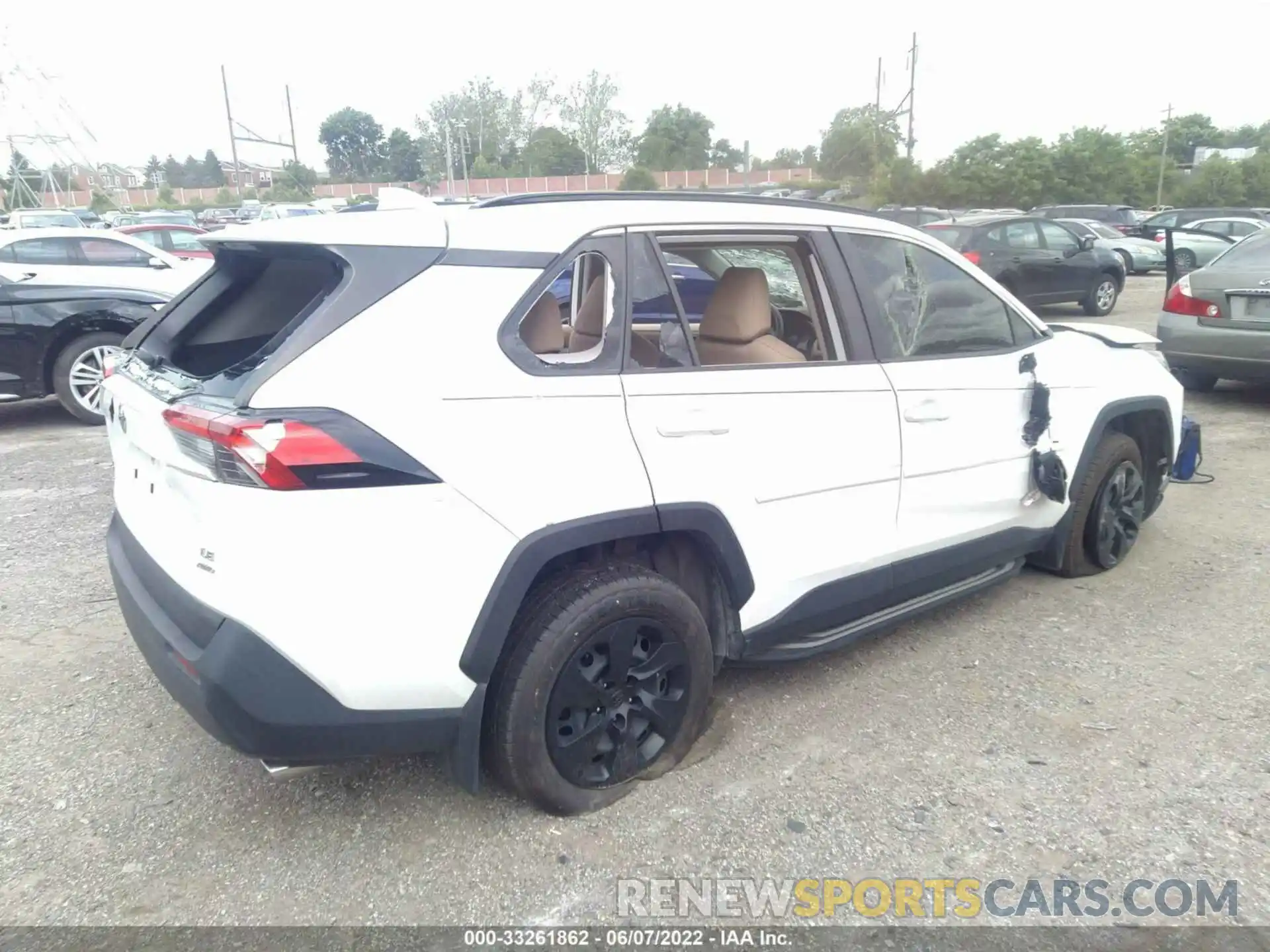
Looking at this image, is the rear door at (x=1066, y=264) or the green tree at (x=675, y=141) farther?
the green tree at (x=675, y=141)

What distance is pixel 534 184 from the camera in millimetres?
39031

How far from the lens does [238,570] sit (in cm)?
222

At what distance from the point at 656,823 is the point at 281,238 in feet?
6.49

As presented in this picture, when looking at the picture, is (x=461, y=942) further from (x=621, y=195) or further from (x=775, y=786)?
(x=621, y=195)

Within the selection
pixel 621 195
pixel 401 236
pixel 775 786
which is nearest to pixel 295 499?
pixel 401 236

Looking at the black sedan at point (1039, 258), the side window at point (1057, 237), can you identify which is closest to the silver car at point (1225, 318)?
the black sedan at point (1039, 258)

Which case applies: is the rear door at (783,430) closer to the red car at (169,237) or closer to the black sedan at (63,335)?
the black sedan at (63,335)

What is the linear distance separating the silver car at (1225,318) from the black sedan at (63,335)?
8418mm

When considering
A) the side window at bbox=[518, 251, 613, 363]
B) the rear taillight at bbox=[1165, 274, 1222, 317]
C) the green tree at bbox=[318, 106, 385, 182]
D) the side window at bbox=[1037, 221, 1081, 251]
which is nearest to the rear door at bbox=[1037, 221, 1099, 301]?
the side window at bbox=[1037, 221, 1081, 251]

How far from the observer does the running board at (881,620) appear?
3242 millimetres

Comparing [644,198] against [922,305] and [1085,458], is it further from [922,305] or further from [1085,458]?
[1085,458]

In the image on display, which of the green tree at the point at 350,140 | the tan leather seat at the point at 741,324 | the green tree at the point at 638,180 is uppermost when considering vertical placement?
the green tree at the point at 350,140

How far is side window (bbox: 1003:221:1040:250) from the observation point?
13.3 meters

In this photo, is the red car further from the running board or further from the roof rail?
the running board
